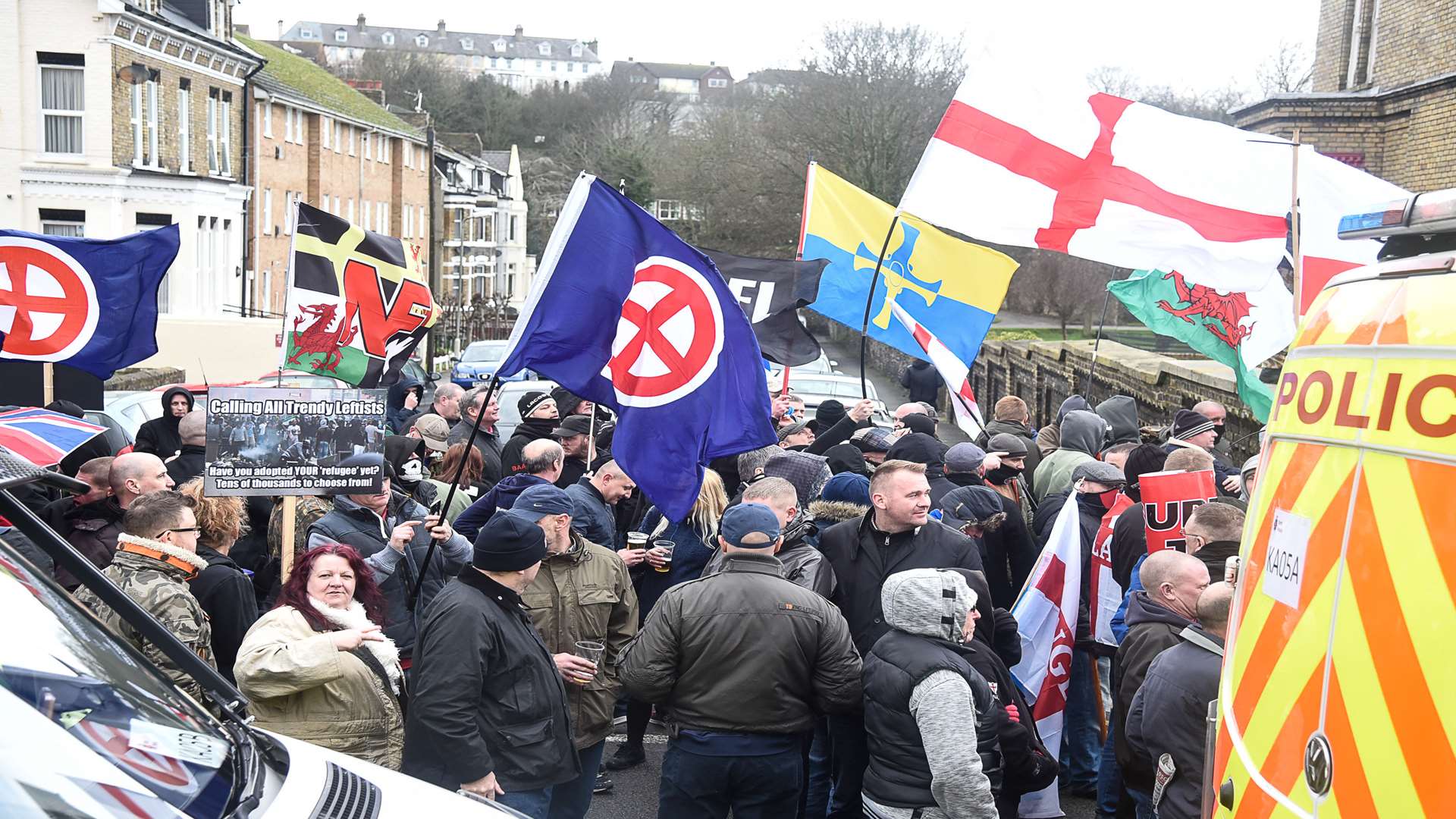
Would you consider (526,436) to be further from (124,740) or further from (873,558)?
(124,740)

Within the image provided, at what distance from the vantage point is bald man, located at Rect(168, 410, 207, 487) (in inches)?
345

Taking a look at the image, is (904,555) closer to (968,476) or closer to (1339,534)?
(968,476)

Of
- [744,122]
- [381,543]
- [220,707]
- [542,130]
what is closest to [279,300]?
[744,122]

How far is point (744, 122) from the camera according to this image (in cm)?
6206

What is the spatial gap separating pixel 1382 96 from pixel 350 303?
1876cm

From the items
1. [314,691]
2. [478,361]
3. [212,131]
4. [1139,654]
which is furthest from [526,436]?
[212,131]

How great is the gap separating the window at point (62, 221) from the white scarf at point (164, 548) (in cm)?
2894

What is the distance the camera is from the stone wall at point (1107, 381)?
15.8m

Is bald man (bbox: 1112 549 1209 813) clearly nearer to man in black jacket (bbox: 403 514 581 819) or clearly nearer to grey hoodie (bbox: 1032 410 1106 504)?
man in black jacket (bbox: 403 514 581 819)

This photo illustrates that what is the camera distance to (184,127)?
3403cm

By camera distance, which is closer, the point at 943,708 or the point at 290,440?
the point at 943,708

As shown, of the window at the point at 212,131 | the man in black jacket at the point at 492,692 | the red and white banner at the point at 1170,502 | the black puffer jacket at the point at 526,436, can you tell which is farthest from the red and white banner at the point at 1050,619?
the window at the point at 212,131

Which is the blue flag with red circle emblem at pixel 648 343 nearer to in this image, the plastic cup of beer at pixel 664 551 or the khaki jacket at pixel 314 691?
the plastic cup of beer at pixel 664 551

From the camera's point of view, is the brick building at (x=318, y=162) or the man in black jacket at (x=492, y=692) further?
the brick building at (x=318, y=162)
